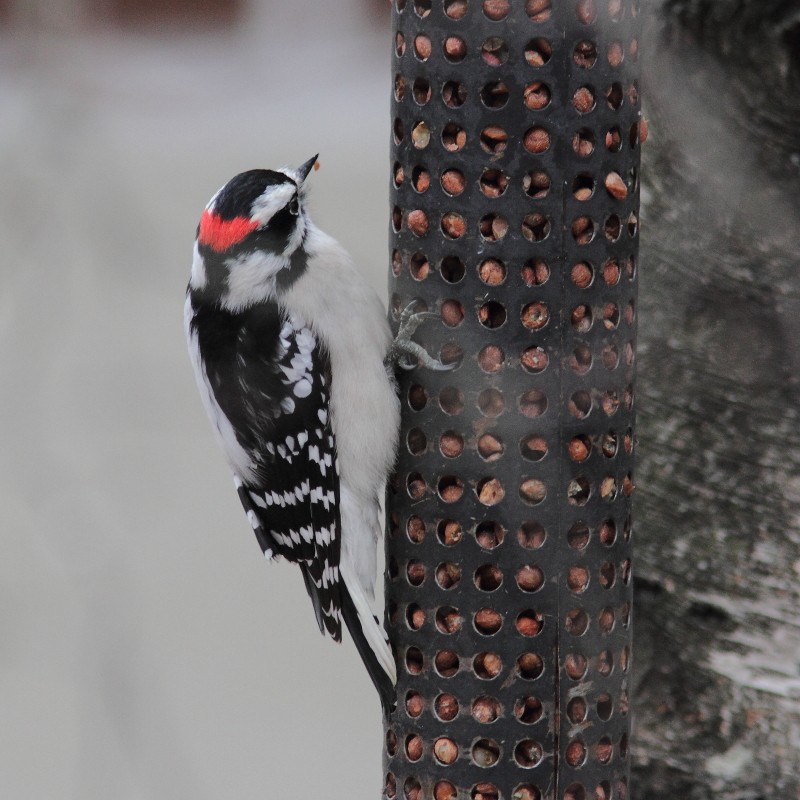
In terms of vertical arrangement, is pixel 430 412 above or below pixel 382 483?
above

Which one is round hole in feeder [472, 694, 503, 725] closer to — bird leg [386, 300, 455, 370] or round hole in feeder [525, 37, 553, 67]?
bird leg [386, 300, 455, 370]

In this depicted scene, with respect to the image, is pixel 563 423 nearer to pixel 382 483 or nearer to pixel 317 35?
pixel 382 483

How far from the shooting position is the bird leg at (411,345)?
2455 millimetres

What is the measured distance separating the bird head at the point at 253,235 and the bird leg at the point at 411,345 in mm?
340

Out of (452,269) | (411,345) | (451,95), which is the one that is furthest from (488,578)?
(451,95)

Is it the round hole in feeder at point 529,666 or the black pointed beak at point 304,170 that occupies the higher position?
the black pointed beak at point 304,170

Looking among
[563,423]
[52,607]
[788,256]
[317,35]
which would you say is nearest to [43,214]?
[563,423]

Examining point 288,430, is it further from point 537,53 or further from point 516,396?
point 537,53

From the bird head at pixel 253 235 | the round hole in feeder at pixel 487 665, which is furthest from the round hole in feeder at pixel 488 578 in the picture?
the bird head at pixel 253 235

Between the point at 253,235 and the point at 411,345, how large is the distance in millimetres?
452

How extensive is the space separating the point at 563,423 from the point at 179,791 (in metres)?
1.66

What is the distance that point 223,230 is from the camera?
Answer: 109 inches

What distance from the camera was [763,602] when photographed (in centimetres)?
266

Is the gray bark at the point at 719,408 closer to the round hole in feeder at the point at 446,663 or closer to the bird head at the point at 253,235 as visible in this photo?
the round hole in feeder at the point at 446,663
